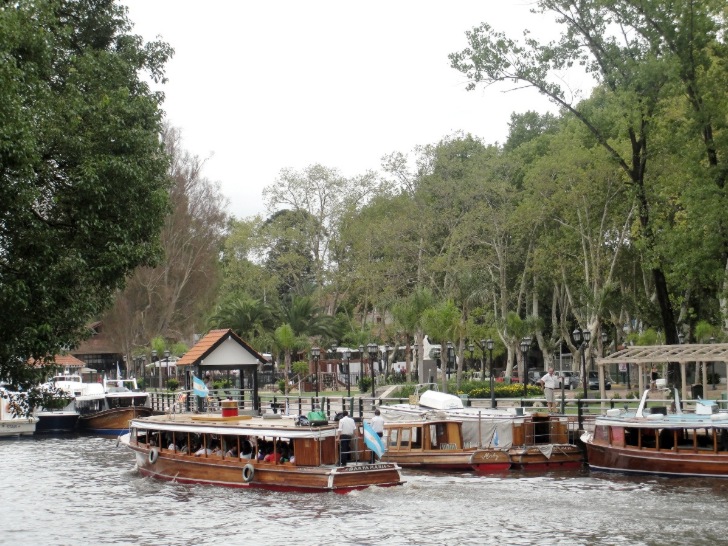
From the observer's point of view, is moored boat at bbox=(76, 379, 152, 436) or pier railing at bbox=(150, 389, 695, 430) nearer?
pier railing at bbox=(150, 389, 695, 430)

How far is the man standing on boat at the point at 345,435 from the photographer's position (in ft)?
85.3

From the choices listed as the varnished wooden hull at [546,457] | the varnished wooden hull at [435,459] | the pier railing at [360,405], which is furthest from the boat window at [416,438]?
the varnished wooden hull at [546,457]

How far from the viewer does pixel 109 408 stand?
51562mm

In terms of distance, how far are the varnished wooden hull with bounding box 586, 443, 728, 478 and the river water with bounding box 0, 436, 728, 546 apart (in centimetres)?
48

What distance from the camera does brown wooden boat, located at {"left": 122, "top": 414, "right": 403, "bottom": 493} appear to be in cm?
2522

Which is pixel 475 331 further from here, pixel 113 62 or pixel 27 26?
pixel 27 26

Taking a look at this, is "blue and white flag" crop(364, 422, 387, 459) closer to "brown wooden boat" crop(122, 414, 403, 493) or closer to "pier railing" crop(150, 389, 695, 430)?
"brown wooden boat" crop(122, 414, 403, 493)

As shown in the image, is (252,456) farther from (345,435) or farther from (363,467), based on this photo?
(363,467)

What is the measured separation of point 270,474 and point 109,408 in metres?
27.7

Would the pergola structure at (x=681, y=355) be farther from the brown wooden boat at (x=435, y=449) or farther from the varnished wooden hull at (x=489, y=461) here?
the brown wooden boat at (x=435, y=449)

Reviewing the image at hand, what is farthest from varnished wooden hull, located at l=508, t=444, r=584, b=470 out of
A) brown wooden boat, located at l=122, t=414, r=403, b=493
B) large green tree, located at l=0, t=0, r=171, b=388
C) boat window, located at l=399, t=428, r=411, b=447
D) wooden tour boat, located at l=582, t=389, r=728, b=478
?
large green tree, located at l=0, t=0, r=171, b=388

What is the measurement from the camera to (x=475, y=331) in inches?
2323

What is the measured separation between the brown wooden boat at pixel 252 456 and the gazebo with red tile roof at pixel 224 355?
28.5 ft

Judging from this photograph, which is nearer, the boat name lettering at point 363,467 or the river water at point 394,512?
the river water at point 394,512
